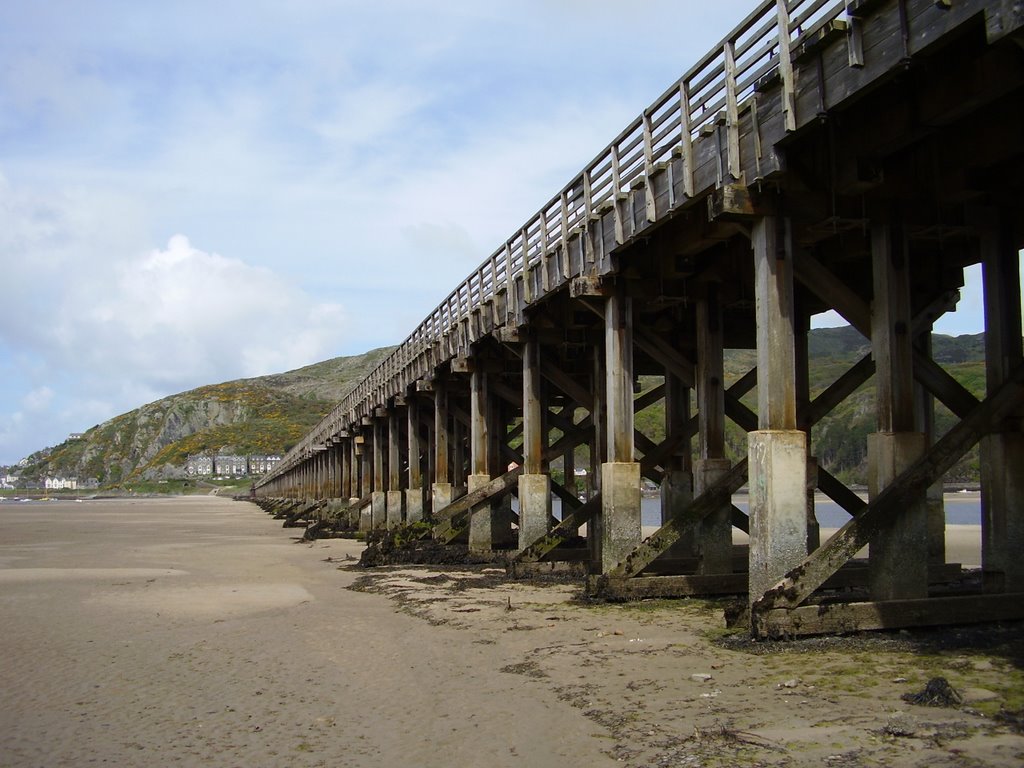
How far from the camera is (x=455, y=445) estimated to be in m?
28.1

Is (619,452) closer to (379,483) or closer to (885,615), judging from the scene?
(885,615)

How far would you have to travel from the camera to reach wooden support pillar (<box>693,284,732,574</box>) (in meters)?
13.2

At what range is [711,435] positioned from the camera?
1371cm

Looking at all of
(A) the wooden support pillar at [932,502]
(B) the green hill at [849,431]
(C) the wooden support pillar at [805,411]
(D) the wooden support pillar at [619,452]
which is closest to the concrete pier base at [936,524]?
(A) the wooden support pillar at [932,502]

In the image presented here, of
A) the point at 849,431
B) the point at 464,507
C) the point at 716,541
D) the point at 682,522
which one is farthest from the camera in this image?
the point at 849,431

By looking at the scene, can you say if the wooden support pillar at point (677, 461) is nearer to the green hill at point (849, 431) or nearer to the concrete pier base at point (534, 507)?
the concrete pier base at point (534, 507)

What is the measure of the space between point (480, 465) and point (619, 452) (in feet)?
27.7

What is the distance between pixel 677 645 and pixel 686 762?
375 centimetres

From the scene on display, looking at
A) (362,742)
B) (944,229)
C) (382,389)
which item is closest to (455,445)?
(382,389)

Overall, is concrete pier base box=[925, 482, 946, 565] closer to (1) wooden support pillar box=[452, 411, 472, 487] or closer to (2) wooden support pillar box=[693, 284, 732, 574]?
(2) wooden support pillar box=[693, 284, 732, 574]

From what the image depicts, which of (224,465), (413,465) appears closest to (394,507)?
(413,465)

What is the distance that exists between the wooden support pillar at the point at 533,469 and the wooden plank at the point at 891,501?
861 centimetres

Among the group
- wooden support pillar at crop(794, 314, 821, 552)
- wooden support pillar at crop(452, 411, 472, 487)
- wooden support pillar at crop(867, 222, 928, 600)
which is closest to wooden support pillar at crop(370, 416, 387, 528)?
wooden support pillar at crop(452, 411, 472, 487)

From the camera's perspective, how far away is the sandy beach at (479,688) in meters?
6.18
